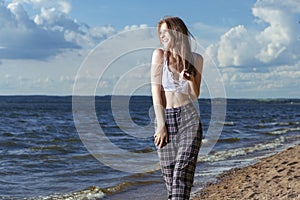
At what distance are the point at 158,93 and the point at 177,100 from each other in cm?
18

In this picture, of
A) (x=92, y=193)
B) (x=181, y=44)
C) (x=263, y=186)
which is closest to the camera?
(x=181, y=44)

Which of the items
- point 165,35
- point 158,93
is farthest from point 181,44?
point 158,93

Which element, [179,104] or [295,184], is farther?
[295,184]

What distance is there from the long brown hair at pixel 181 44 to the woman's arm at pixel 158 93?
8 centimetres

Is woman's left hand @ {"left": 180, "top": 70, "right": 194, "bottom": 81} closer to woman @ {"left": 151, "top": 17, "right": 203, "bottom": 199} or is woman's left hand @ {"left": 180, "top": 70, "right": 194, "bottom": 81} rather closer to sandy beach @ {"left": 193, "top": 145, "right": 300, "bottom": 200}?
woman @ {"left": 151, "top": 17, "right": 203, "bottom": 199}

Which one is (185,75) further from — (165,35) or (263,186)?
(263,186)

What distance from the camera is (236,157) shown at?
51.9 feet

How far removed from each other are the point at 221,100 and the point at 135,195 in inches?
211

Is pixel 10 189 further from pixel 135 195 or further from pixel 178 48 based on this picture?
pixel 178 48

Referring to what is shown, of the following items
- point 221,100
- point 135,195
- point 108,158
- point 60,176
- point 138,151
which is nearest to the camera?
point 221,100

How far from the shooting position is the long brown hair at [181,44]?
4.12 m

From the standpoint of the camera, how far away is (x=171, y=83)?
13.6 feet

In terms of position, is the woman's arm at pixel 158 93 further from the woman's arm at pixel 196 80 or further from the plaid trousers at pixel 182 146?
the woman's arm at pixel 196 80

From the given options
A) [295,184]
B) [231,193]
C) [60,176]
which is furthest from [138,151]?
[295,184]
